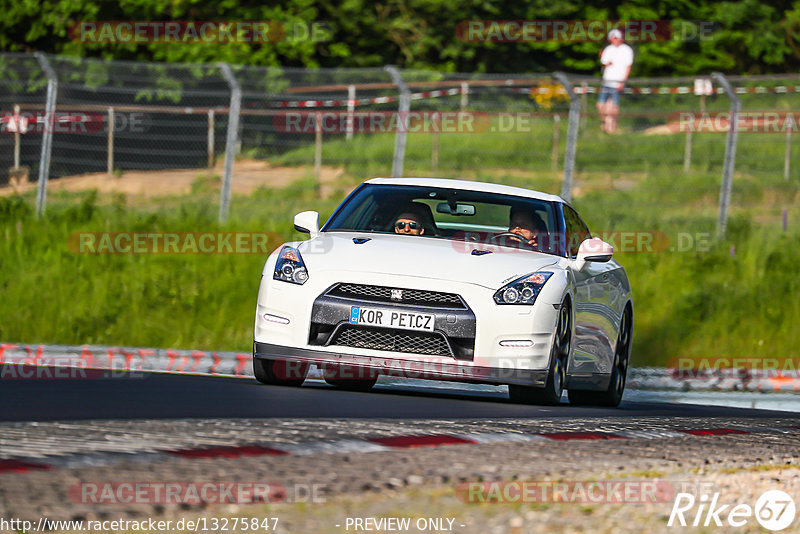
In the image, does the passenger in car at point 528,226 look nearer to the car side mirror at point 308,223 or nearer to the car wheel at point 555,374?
the car wheel at point 555,374

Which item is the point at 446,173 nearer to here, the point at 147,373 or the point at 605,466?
the point at 147,373

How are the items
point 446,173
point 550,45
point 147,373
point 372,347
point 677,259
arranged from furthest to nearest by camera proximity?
point 550,45 → point 446,173 → point 677,259 → point 147,373 → point 372,347

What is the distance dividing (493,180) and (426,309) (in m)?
14.1

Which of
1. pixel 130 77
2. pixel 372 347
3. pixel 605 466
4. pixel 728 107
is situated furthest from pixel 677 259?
pixel 605 466

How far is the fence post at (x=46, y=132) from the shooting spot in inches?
741

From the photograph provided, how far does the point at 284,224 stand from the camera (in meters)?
19.0

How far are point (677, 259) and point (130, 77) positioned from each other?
7.46 m

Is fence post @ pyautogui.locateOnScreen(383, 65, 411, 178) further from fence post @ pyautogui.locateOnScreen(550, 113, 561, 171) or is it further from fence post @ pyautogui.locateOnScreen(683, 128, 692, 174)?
fence post @ pyautogui.locateOnScreen(683, 128, 692, 174)

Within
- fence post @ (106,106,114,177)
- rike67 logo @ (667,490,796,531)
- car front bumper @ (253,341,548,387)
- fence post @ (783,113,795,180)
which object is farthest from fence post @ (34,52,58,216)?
rike67 logo @ (667,490,796,531)

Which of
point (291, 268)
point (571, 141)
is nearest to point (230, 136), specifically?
point (571, 141)

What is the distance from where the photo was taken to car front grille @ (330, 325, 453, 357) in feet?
29.1

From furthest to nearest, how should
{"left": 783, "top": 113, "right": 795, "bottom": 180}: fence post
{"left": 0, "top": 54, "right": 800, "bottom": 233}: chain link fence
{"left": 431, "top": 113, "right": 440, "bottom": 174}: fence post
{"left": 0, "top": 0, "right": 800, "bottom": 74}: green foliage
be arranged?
1. {"left": 0, "top": 0, "right": 800, "bottom": 74}: green foliage
2. {"left": 431, "top": 113, "right": 440, "bottom": 174}: fence post
3. {"left": 783, "top": 113, "right": 795, "bottom": 180}: fence post
4. {"left": 0, "top": 54, "right": 800, "bottom": 233}: chain link fence

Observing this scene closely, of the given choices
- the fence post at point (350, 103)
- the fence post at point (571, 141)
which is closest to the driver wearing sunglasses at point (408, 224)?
the fence post at point (571, 141)

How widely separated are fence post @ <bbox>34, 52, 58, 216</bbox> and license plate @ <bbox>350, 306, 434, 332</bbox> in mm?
10897
